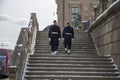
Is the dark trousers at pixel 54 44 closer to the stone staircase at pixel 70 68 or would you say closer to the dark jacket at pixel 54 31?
the dark jacket at pixel 54 31

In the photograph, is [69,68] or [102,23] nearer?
[69,68]

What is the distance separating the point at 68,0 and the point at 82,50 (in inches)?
1123

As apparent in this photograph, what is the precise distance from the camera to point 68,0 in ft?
164

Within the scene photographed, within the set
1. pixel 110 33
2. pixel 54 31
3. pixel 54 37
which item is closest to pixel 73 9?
pixel 54 31

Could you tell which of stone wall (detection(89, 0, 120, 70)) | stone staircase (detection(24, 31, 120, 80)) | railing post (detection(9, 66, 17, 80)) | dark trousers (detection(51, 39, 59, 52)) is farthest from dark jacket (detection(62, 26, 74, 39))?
railing post (detection(9, 66, 17, 80))

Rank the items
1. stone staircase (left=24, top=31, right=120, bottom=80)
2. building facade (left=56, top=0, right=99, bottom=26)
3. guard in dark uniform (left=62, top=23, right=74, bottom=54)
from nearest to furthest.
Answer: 1. stone staircase (left=24, top=31, right=120, bottom=80)
2. guard in dark uniform (left=62, top=23, right=74, bottom=54)
3. building facade (left=56, top=0, right=99, bottom=26)

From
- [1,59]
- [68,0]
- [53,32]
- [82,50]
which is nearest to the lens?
[53,32]

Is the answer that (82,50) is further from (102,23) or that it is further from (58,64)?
(58,64)

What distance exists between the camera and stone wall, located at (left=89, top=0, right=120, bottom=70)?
16772 mm

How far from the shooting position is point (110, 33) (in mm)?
18531

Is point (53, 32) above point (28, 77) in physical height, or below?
above

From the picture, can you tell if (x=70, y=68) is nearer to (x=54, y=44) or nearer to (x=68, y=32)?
(x=54, y=44)

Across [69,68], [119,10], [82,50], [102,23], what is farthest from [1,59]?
[119,10]

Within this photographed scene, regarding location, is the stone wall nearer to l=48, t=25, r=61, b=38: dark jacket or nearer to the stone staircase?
the stone staircase
